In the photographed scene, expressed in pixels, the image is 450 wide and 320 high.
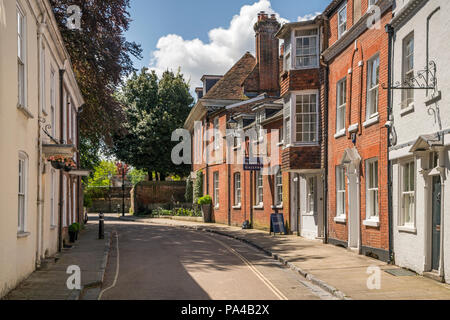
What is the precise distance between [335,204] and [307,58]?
19.1ft

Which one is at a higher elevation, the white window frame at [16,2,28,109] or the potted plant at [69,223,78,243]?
the white window frame at [16,2,28,109]

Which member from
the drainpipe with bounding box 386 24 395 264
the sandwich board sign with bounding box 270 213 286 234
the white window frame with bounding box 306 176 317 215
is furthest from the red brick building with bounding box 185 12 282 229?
the drainpipe with bounding box 386 24 395 264

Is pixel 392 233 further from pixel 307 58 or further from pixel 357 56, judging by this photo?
pixel 307 58

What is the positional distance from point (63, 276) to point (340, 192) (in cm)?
1008

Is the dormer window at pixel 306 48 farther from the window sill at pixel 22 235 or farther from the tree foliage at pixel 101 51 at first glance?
the window sill at pixel 22 235

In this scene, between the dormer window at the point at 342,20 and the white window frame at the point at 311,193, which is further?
the white window frame at the point at 311,193

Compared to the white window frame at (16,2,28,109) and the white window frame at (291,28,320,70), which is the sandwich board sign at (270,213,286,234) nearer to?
the white window frame at (291,28,320,70)

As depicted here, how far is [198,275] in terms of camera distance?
12.5 m

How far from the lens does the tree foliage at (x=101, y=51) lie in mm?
22781

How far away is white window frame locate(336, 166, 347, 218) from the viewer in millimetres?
18016

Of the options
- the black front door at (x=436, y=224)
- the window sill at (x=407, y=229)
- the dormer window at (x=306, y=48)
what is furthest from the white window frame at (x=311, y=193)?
the black front door at (x=436, y=224)

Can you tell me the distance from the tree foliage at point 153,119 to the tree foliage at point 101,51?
23068 millimetres

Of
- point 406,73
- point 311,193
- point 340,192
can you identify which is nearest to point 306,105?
point 311,193

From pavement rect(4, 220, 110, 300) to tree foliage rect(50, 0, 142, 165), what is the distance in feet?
28.3
